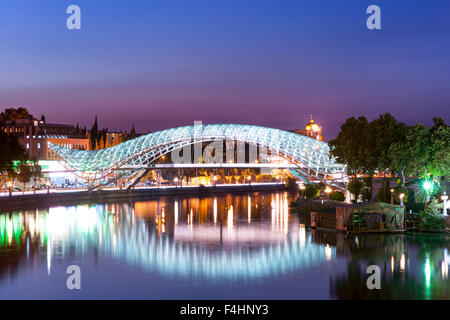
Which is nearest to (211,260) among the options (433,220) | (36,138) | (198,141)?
(433,220)

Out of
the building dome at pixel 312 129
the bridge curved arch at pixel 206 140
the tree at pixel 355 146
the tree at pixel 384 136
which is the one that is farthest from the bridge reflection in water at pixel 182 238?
the building dome at pixel 312 129

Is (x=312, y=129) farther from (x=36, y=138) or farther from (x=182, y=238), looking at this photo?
(x=182, y=238)

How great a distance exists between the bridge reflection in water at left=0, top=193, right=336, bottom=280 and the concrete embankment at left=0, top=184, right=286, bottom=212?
4.02 metres

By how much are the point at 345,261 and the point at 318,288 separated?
5572 mm

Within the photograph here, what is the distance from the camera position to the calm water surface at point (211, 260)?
23.2 m

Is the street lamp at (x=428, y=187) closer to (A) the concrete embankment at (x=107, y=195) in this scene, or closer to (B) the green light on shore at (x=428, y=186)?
(B) the green light on shore at (x=428, y=186)

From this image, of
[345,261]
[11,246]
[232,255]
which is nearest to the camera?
[345,261]

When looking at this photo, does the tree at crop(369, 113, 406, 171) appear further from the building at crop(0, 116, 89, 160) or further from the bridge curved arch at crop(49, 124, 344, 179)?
the building at crop(0, 116, 89, 160)

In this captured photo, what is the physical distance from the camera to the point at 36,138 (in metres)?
123

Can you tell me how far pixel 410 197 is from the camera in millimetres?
46531

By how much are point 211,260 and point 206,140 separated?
5314 centimetres
